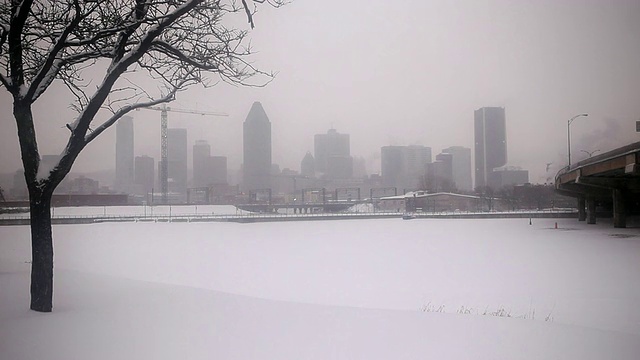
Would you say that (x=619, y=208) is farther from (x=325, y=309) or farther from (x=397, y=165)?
(x=397, y=165)

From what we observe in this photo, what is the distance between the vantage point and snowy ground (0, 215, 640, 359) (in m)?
6.12

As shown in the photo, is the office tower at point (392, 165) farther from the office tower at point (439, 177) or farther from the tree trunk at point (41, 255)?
the tree trunk at point (41, 255)

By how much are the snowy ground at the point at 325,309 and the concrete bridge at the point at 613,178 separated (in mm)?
6695

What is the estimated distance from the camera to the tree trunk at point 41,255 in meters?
7.60

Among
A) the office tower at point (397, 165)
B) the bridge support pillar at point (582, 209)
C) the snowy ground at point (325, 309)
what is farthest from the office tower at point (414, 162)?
the snowy ground at point (325, 309)

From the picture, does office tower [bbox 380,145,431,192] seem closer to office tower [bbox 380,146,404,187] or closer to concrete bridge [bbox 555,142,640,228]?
office tower [bbox 380,146,404,187]

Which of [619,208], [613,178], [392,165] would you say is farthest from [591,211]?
[392,165]

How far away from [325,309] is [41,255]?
5.07 metres

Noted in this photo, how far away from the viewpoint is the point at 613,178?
3391 centimetres

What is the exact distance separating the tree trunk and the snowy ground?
295 mm

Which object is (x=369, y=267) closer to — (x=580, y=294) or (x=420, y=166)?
(x=580, y=294)

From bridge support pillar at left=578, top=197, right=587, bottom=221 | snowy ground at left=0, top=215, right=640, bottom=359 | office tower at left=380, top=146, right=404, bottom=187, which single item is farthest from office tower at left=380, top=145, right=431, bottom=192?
snowy ground at left=0, top=215, right=640, bottom=359

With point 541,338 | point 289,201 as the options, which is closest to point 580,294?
point 541,338

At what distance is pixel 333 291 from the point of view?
40.8ft
